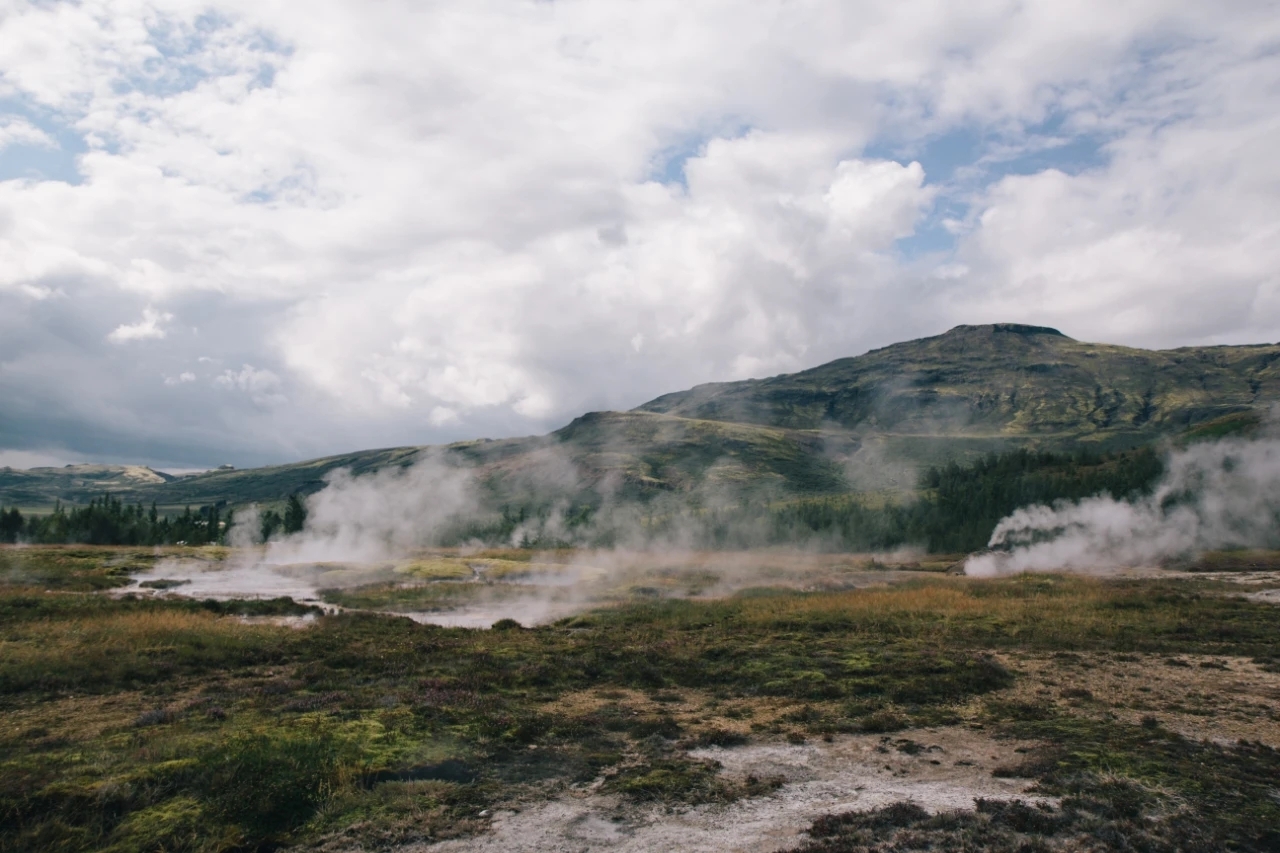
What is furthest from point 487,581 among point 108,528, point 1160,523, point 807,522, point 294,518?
point 807,522

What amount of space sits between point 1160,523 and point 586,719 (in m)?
95.1

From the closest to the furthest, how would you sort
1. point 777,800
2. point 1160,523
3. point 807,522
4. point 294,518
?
point 777,800 → point 1160,523 → point 294,518 → point 807,522

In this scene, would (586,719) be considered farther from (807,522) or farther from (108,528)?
(807,522)

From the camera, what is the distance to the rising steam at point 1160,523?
79.5 meters

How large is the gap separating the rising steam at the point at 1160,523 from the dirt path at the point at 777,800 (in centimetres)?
6786

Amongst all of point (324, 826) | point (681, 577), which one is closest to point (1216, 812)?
point (324, 826)

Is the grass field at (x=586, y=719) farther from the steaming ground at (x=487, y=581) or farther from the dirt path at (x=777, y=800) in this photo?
the steaming ground at (x=487, y=581)

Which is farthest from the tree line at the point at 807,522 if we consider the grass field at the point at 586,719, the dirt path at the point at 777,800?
the dirt path at the point at 777,800

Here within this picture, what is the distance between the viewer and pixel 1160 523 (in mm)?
86688

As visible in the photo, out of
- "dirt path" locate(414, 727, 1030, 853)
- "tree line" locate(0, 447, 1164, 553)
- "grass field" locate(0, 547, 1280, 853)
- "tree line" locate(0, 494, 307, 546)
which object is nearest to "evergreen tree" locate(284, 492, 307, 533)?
"tree line" locate(0, 494, 307, 546)

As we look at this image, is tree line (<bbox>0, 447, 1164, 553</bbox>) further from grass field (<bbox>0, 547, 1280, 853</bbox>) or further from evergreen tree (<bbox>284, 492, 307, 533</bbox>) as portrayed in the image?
grass field (<bbox>0, 547, 1280, 853</bbox>)

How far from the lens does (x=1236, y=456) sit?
9794cm

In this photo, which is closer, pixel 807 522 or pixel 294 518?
pixel 294 518

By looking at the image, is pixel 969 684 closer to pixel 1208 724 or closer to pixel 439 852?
pixel 1208 724
